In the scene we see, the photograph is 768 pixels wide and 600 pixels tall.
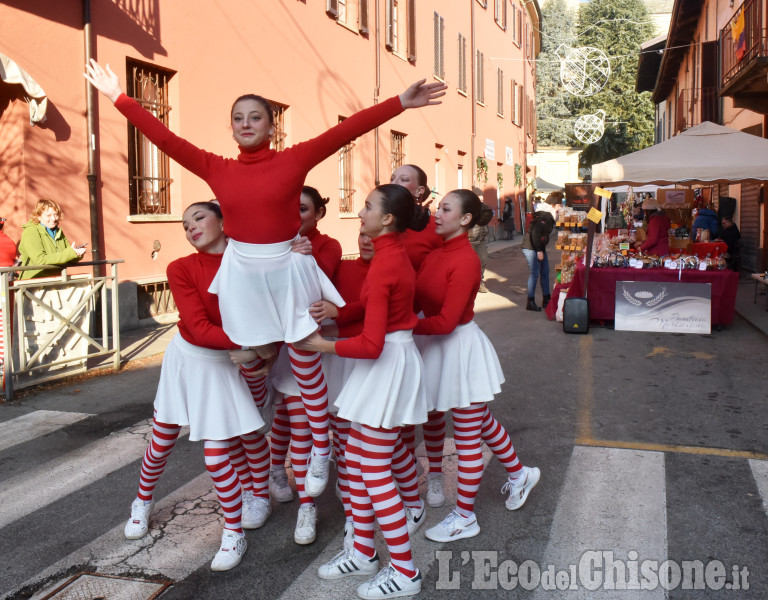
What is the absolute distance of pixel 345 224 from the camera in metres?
16.9

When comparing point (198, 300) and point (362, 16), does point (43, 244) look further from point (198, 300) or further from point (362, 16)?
point (362, 16)

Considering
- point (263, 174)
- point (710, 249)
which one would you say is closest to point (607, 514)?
point (263, 174)

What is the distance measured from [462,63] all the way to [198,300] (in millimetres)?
24138

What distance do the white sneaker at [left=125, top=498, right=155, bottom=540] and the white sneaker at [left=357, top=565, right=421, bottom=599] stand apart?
1.29 meters

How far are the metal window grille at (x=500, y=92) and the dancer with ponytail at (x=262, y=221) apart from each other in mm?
29605

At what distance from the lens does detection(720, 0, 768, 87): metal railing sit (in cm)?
1357

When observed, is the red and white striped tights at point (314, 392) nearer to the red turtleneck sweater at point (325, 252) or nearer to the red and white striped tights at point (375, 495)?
the red and white striped tights at point (375, 495)

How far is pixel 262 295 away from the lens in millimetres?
3352

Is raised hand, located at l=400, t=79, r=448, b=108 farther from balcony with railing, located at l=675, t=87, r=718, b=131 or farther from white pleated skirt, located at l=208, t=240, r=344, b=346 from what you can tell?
balcony with railing, located at l=675, t=87, r=718, b=131

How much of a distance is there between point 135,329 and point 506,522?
757cm

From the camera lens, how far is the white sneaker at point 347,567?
3.35m

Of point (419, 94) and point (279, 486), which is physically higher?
point (419, 94)

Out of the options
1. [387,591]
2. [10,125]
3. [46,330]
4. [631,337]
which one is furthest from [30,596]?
[631,337]

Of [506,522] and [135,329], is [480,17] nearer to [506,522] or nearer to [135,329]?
[135,329]
